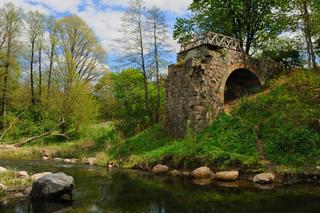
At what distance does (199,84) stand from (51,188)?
483 inches

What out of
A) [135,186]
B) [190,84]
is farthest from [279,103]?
[135,186]

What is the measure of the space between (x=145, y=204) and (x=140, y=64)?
1890cm

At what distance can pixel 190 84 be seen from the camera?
21.3 meters

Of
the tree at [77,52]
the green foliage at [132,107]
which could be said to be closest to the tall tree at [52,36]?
the tree at [77,52]

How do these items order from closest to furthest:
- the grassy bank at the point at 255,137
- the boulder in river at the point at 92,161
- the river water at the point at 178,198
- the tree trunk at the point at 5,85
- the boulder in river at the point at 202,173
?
the river water at the point at 178,198, the grassy bank at the point at 255,137, the boulder in river at the point at 202,173, the boulder in river at the point at 92,161, the tree trunk at the point at 5,85

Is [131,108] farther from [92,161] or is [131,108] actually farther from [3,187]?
[3,187]

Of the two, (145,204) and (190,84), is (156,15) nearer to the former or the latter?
(190,84)

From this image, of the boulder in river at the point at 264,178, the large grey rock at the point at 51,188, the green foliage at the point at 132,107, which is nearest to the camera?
the large grey rock at the point at 51,188

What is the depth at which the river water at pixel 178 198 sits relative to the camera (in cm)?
991

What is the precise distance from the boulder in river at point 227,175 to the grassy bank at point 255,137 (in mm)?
642

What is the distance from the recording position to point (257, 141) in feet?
55.2

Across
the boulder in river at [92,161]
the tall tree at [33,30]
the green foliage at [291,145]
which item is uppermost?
the tall tree at [33,30]

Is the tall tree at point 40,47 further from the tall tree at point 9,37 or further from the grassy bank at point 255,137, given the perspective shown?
the grassy bank at point 255,137

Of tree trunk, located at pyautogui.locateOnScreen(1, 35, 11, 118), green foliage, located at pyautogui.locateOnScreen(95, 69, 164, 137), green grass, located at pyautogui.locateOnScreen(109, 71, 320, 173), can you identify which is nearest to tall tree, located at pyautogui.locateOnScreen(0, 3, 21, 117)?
tree trunk, located at pyautogui.locateOnScreen(1, 35, 11, 118)
